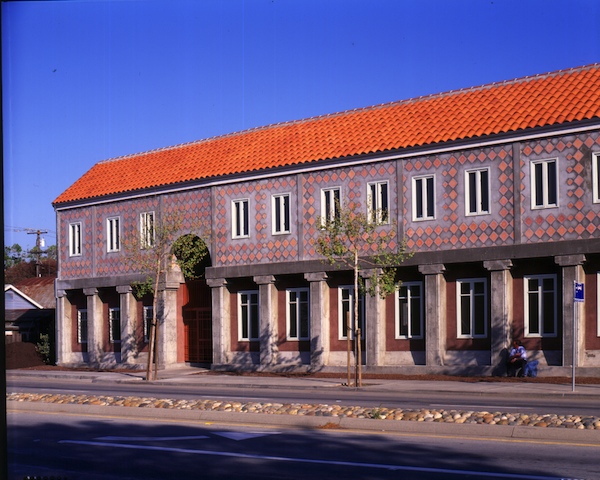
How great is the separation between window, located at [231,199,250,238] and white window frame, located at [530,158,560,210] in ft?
41.2

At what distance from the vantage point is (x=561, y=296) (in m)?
30.4

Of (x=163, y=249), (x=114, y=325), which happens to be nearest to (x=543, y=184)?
(x=163, y=249)

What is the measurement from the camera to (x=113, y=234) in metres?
45.1

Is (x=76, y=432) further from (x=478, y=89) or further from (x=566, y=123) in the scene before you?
(x=478, y=89)

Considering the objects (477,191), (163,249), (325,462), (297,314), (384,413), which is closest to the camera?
(325,462)

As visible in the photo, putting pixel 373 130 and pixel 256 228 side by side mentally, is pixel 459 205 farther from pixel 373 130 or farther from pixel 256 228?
pixel 256 228

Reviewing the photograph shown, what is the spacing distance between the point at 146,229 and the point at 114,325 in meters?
7.20

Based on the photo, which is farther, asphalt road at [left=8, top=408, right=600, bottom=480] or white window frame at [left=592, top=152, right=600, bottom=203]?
white window frame at [left=592, top=152, right=600, bottom=203]

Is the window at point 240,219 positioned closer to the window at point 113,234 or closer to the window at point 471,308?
the window at point 113,234

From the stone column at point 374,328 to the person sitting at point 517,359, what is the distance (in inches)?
213

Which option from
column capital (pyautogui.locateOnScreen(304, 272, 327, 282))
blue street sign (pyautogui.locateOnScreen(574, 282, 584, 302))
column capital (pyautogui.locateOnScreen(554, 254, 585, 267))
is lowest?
blue street sign (pyautogui.locateOnScreen(574, 282, 584, 302))

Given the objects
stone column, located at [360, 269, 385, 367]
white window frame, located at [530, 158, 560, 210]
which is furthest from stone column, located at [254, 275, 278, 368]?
white window frame, located at [530, 158, 560, 210]

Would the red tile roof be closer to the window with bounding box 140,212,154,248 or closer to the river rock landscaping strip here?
the window with bounding box 140,212,154,248

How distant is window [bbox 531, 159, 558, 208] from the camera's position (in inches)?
1204
